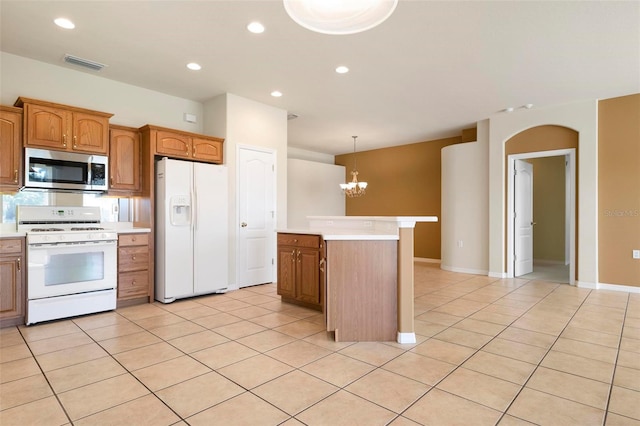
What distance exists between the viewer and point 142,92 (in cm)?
475

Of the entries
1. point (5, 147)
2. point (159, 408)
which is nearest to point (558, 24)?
point (159, 408)

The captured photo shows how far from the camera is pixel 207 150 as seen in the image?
483 cm

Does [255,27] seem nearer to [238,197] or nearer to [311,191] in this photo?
[238,197]

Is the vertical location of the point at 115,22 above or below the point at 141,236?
above

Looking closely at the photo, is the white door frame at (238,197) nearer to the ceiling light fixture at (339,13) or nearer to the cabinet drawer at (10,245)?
the cabinet drawer at (10,245)

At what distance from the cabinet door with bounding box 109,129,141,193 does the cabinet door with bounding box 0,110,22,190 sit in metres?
0.87

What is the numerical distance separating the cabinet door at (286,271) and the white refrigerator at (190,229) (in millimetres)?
996

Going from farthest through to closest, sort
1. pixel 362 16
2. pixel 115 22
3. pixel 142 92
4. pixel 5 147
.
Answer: pixel 142 92 → pixel 5 147 → pixel 115 22 → pixel 362 16

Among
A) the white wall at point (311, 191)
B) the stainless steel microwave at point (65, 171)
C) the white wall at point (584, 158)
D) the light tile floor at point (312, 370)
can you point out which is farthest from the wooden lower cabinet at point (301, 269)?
the white wall at point (584, 158)

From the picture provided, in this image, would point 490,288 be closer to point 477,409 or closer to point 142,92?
point 477,409

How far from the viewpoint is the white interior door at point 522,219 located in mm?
6070

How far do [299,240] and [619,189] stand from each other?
4.70 m

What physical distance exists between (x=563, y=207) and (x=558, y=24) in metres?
5.82

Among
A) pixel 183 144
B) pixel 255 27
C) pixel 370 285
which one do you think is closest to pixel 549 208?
pixel 370 285
